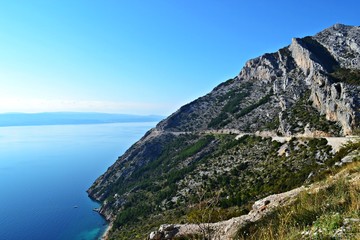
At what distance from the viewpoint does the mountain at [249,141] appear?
35594 millimetres

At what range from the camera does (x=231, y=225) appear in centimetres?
973

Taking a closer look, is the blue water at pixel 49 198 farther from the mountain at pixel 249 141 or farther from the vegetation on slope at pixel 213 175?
the vegetation on slope at pixel 213 175

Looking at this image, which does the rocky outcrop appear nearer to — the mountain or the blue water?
the mountain

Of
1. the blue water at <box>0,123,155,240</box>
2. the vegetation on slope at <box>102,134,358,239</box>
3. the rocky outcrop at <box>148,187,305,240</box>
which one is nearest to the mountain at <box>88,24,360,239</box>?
the vegetation on slope at <box>102,134,358,239</box>

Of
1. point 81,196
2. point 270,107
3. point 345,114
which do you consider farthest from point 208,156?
point 81,196

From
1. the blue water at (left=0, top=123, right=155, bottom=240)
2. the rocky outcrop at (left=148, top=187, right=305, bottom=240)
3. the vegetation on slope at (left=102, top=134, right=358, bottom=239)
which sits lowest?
the blue water at (left=0, top=123, right=155, bottom=240)

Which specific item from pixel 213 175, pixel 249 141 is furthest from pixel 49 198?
pixel 249 141

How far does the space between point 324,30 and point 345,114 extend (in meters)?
65.1

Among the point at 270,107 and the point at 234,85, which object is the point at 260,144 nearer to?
the point at 270,107

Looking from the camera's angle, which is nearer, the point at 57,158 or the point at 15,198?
the point at 15,198

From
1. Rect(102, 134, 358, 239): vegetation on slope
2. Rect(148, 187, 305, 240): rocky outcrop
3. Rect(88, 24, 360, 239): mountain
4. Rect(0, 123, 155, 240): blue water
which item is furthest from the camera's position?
Rect(0, 123, 155, 240): blue water

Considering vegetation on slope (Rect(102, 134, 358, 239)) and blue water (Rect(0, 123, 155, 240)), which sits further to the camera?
blue water (Rect(0, 123, 155, 240))

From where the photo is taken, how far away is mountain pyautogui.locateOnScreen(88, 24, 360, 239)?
1401 inches

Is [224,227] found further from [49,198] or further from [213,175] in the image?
[49,198]
